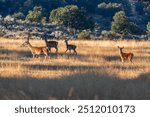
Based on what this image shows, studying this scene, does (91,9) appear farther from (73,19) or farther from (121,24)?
(73,19)

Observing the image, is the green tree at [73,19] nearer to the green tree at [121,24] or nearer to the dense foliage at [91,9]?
the green tree at [121,24]

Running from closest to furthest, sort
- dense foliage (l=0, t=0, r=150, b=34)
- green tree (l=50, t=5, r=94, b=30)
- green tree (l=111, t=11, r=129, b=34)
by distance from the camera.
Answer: green tree (l=50, t=5, r=94, b=30) → green tree (l=111, t=11, r=129, b=34) → dense foliage (l=0, t=0, r=150, b=34)

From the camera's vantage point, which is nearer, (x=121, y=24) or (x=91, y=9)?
(x=121, y=24)

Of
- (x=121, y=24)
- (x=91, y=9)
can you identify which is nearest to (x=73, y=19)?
(x=121, y=24)

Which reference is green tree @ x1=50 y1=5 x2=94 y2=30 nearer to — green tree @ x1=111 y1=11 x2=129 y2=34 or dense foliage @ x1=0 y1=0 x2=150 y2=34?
green tree @ x1=111 y1=11 x2=129 y2=34

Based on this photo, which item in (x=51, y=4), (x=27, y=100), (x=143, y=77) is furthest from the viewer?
(x=51, y=4)

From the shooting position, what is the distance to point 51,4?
115m

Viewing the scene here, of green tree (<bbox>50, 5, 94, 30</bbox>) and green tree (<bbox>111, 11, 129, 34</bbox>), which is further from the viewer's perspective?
green tree (<bbox>111, 11, 129, 34</bbox>)

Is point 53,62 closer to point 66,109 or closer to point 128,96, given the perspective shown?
point 128,96

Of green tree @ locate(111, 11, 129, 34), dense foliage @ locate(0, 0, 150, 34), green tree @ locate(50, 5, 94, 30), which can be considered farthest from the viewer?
dense foliage @ locate(0, 0, 150, 34)

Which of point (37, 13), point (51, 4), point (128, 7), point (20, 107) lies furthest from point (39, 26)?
point (20, 107)

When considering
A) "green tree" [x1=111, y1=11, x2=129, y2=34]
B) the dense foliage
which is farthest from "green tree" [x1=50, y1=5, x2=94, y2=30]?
the dense foliage

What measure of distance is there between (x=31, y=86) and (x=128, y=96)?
8.43ft

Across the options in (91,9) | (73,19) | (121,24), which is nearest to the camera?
(73,19)
